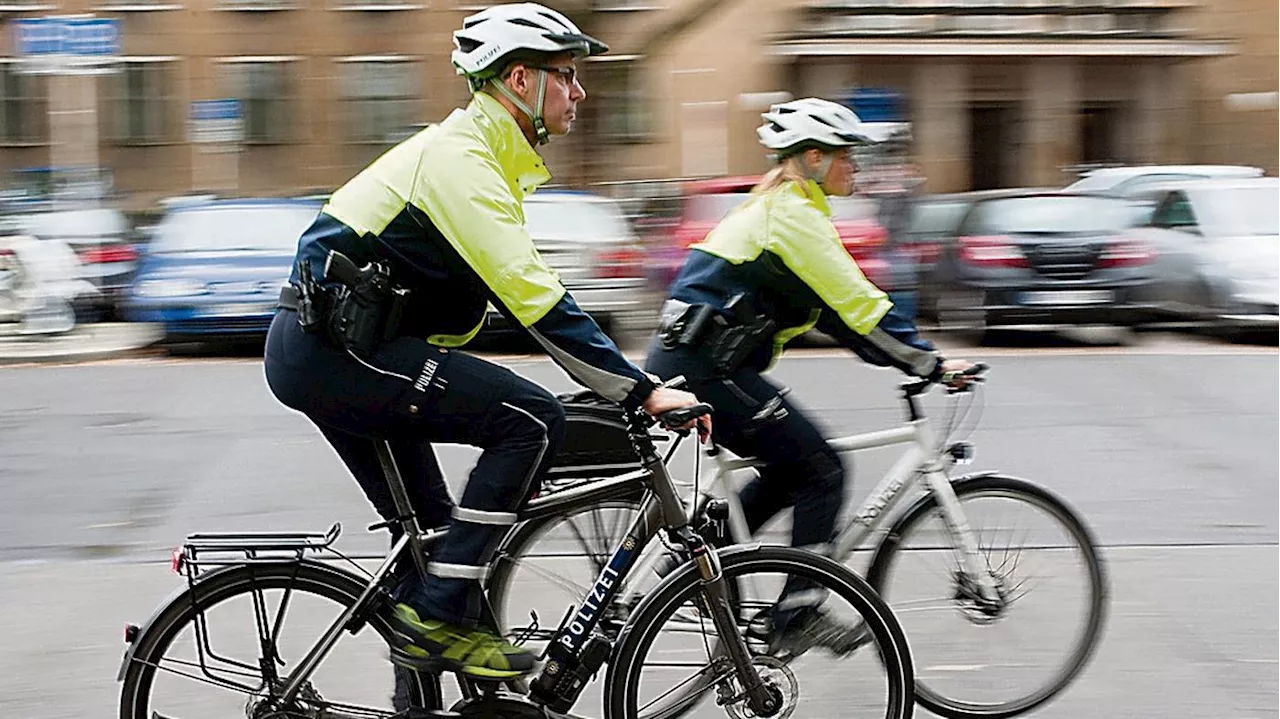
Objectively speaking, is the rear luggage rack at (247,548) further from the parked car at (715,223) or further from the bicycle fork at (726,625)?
the parked car at (715,223)

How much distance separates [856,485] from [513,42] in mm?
2339

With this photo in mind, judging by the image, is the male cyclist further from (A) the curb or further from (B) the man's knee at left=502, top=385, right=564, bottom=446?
(A) the curb

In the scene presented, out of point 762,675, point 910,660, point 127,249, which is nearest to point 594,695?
point 762,675

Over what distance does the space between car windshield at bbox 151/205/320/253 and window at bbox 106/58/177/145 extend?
20201 millimetres

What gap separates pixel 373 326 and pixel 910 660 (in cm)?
145

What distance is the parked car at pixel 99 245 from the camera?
60.7 ft

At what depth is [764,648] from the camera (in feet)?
14.0

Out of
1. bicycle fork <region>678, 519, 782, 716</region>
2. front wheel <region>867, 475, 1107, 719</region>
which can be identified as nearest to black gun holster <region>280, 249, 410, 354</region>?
bicycle fork <region>678, 519, 782, 716</region>

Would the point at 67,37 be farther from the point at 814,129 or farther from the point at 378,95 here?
the point at 378,95

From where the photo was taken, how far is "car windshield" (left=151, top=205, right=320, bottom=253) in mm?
15227

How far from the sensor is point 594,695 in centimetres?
452

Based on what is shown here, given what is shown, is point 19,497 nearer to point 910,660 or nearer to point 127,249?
point 910,660

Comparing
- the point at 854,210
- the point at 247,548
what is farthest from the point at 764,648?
the point at 854,210

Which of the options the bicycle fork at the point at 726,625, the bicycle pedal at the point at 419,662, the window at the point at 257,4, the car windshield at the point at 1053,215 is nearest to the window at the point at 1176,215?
the car windshield at the point at 1053,215
